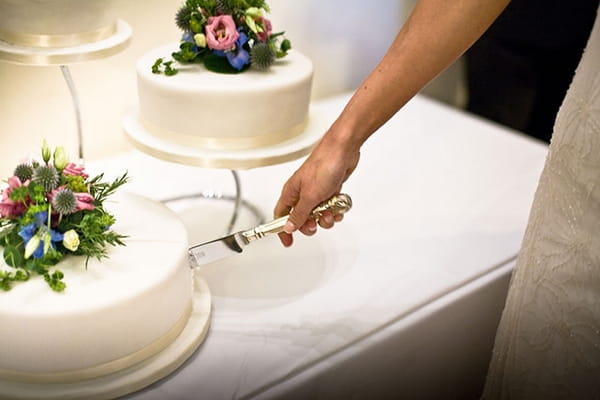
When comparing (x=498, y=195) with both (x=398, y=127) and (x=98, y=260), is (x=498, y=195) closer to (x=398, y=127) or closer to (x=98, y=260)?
(x=398, y=127)

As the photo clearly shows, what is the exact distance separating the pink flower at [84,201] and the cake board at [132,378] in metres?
0.22

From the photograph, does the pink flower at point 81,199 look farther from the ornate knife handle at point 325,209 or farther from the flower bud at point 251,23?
the flower bud at point 251,23

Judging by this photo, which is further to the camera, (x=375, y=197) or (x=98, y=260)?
(x=375, y=197)

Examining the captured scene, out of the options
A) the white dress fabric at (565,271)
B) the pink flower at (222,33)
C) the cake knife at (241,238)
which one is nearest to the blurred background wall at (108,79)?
the pink flower at (222,33)

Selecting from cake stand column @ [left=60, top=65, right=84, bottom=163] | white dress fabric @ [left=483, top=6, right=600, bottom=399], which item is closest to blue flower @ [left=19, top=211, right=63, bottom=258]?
cake stand column @ [left=60, top=65, right=84, bottom=163]

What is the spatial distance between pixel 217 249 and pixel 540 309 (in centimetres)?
47

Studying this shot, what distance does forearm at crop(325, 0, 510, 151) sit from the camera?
2.51 ft

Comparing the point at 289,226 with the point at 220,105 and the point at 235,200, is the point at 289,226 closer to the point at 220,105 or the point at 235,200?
the point at 220,105

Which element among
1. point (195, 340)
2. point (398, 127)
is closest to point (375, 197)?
point (398, 127)

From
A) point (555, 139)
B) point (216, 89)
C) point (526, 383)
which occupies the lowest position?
point (526, 383)

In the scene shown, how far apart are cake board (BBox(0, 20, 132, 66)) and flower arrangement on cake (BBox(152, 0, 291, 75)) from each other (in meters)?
0.08

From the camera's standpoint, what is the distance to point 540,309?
36.5 inches

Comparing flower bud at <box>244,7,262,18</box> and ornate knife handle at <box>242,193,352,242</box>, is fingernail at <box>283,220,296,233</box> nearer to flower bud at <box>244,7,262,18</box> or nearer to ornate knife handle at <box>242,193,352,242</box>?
ornate knife handle at <box>242,193,352,242</box>

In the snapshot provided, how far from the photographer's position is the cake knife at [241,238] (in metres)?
1.01
